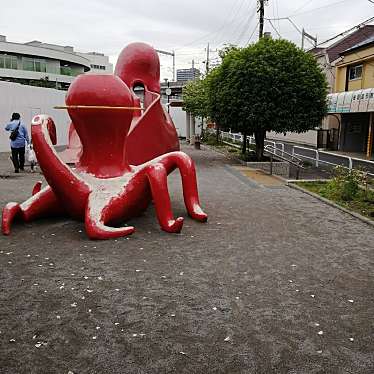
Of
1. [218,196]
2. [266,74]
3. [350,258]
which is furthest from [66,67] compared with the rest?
[350,258]

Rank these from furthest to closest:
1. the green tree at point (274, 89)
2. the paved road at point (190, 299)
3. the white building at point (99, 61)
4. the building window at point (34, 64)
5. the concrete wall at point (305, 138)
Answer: the white building at point (99, 61) → the building window at point (34, 64) → the concrete wall at point (305, 138) → the green tree at point (274, 89) → the paved road at point (190, 299)

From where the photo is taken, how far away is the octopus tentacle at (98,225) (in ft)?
19.5

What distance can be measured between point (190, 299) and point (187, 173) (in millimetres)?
3127

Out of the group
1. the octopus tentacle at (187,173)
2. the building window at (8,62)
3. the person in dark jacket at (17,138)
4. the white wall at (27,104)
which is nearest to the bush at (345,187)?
the octopus tentacle at (187,173)

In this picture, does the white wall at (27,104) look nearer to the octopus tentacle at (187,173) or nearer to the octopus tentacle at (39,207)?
the octopus tentacle at (39,207)

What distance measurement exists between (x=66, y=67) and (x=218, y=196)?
5204 centimetres

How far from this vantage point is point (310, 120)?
14898 millimetres

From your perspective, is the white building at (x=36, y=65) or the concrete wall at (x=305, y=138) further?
the white building at (x=36, y=65)

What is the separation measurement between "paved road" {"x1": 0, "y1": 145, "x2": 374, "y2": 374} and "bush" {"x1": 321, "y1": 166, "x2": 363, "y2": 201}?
7.93 ft

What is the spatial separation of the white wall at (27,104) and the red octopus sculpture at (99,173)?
13.6 metres

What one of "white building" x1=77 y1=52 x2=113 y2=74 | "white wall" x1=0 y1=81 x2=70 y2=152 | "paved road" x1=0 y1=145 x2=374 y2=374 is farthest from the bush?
"white building" x1=77 y1=52 x2=113 y2=74

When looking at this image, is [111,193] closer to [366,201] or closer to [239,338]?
[239,338]

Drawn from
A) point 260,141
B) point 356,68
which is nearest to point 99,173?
point 260,141

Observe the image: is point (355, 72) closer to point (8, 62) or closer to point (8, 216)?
point (8, 216)
